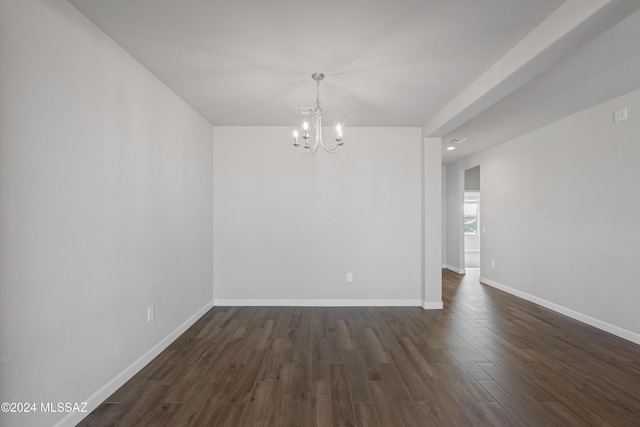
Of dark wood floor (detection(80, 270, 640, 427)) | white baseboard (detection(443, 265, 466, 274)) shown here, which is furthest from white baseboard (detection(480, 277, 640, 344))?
white baseboard (detection(443, 265, 466, 274))

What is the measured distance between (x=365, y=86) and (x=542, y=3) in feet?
4.61

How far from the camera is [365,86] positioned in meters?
2.77

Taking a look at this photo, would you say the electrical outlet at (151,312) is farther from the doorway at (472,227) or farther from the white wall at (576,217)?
the doorway at (472,227)

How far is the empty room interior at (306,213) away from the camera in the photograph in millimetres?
1641

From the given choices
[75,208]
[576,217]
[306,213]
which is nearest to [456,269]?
[576,217]

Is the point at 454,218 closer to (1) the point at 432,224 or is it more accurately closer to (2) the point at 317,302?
(1) the point at 432,224

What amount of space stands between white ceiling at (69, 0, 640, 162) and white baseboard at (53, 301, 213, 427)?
255cm

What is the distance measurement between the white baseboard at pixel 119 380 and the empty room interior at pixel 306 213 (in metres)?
0.02

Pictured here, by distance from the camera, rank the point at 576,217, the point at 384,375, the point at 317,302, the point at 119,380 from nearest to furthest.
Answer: the point at 119,380 < the point at 384,375 < the point at 576,217 < the point at 317,302

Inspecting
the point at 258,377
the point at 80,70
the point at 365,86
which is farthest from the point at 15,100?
the point at 365,86

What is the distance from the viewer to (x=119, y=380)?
2.12 m

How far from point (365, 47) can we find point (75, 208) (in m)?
2.31

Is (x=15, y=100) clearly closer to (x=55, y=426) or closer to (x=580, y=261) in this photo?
(x=55, y=426)

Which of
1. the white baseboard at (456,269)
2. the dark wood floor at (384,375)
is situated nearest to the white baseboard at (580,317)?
the dark wood floor at (384,375)
